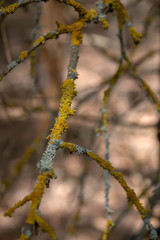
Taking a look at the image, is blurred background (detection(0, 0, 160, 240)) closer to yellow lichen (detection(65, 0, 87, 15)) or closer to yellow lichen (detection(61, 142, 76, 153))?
yellow lichen (detection(65, 0, 87, 15))

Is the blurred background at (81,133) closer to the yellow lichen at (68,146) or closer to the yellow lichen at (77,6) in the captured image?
the yellow lichen at (77,6)

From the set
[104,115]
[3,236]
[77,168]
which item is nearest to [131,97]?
[77,168]

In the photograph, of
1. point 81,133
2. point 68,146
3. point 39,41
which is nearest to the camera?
point 68,146

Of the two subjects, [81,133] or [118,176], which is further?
[81,133]

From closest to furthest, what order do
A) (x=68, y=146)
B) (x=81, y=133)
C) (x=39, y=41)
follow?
(x=68, y=146) → (x=39, y=41) → (x=81, y=133)

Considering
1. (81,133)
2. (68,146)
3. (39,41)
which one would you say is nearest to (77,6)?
(39,41)

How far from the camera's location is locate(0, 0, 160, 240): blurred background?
2367 millimetres

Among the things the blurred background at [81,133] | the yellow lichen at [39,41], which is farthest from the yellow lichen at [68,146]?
the blurred background at [81,133]

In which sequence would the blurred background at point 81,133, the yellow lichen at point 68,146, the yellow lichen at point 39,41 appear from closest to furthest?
the yellow lichen at point 68,146 → the yellow lichen at point 39,41 → the blurred background at point 81,133

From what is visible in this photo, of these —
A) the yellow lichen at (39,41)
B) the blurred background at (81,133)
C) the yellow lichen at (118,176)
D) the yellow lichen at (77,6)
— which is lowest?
the yellow lichen at (118,176)

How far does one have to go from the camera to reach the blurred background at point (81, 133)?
2367 mm

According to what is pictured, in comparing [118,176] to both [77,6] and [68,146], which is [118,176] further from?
[77,6]

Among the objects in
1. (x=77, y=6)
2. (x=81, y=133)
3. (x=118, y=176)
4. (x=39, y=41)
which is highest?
(x=81, y=133)

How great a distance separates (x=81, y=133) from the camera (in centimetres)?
320
